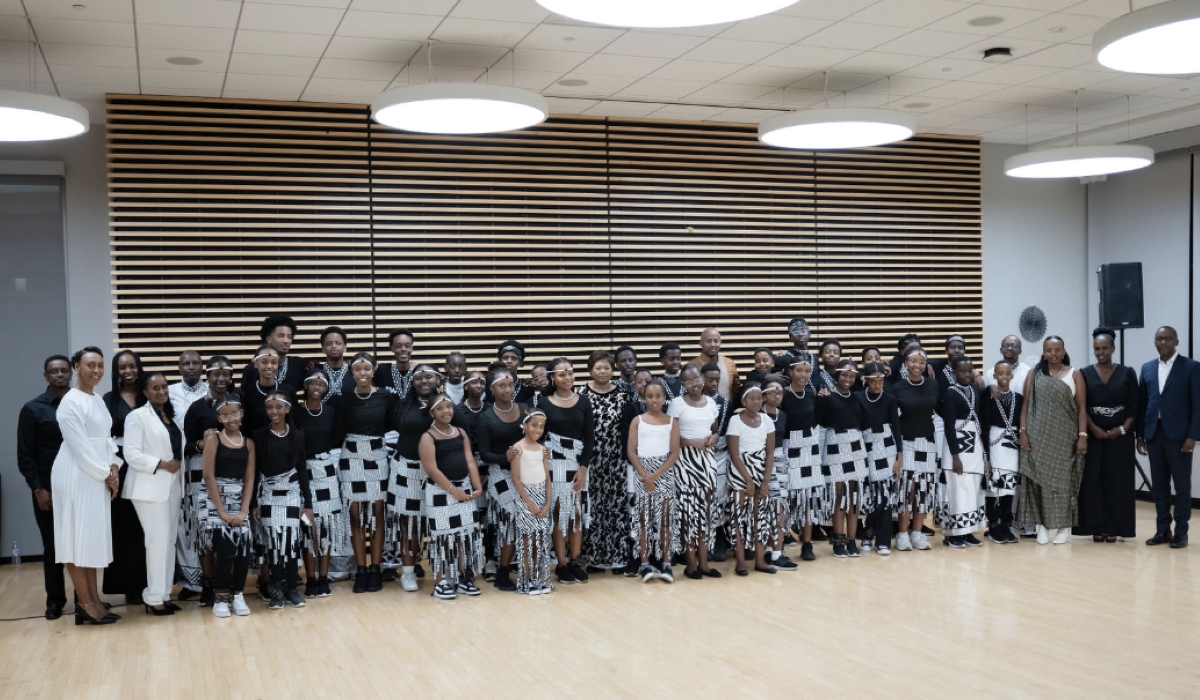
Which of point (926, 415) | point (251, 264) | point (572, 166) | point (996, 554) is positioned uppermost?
point (572, 166)

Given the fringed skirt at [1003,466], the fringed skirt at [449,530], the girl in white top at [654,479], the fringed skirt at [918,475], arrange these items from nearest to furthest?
the fringed skirt at [449,530], the girl in white top at [654,479], the fringed skirt at [918,475], the fringed skirt at [1003,466]

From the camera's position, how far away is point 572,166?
376 inches

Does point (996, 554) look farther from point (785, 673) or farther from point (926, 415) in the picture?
point (785, 673)

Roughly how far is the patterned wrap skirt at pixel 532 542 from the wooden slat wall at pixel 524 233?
262cm

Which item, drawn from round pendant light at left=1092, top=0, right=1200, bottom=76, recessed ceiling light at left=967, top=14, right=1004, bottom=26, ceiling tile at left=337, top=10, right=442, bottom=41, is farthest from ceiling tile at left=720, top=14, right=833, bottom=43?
ceiling tile at left=337, top=10, right=442, bottom=41

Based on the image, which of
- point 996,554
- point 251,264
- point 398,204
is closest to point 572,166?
point 398,204

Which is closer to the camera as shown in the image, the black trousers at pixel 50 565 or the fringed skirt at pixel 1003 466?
the black trousers at pixel 50 565

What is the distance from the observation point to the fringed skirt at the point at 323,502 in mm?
6691

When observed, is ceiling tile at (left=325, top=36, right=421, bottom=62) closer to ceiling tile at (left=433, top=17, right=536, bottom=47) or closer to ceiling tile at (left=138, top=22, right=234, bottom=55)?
ceiling tile at (left=433, top=17, right=536, bottom=47)

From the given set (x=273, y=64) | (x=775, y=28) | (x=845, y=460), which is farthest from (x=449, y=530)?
(x=775, y=28)

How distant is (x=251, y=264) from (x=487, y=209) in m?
2.08

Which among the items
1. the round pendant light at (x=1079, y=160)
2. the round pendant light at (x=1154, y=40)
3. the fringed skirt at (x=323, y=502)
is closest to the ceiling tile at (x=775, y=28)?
the round pendant light at (x=1154, y=40)

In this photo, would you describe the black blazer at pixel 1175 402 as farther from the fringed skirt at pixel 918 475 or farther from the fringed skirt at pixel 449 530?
the fringed skirt at pixel 449 530

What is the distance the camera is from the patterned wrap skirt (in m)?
6.76
